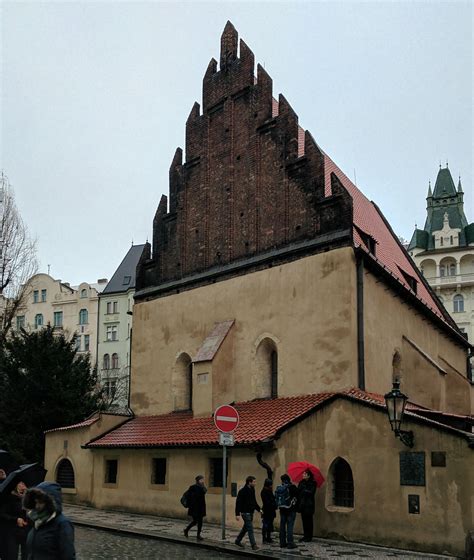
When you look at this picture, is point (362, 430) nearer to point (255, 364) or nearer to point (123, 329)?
point (255, 364)

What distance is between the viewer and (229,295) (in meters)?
24.1

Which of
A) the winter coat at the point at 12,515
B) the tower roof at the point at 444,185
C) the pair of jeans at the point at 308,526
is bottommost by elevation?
the pair of jeans at the point at 308,526

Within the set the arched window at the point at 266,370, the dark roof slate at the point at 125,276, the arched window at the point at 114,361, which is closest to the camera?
the arched window at the point at 266,370

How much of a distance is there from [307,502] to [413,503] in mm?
2340

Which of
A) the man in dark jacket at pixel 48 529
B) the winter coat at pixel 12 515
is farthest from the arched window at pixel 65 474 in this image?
the man in dark jacket at pixel 48 529

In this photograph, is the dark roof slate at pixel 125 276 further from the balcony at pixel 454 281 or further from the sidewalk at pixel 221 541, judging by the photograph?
the sidewalk at pixel 221 541

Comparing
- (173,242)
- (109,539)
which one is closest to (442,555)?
(109,539)

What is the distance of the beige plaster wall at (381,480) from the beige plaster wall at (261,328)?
2360 millimetres

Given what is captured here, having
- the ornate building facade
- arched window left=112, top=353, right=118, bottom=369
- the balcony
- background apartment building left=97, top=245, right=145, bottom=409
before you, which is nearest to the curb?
background apartment building left=97, top=245, right=145, bottom=409

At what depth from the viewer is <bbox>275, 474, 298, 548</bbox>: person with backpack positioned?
15578 millimetres

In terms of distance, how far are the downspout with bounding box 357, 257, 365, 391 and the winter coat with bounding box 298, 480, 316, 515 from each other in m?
4.16

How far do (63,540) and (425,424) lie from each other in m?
11.0

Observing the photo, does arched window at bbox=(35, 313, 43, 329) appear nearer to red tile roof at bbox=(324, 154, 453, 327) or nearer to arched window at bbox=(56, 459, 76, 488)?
red tile roof at bbox=(324, 154, 453, 327)

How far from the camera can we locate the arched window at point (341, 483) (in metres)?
17.3
